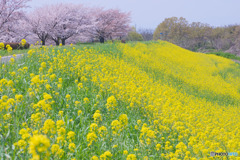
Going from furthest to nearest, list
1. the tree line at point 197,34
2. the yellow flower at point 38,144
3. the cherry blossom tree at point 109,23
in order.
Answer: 1. the tree line at point 197,34
2. the cherry blossom tree at point 109,23
3. the yellow flower at point 38,144

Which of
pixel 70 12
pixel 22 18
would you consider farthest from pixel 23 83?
pixel 70 12

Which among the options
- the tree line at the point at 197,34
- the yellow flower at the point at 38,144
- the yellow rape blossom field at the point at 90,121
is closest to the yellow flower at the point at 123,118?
the yellow rape blossom field at the point at 90,121

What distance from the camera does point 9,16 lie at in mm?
22891

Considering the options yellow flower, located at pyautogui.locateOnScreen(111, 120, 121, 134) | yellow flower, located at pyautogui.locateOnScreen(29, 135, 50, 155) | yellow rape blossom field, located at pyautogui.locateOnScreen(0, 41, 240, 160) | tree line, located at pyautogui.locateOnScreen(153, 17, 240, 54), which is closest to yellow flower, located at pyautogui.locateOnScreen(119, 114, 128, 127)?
yellow rape blossom field, located at pyautogui.locateOnScreen(0, 41, 240, 160)

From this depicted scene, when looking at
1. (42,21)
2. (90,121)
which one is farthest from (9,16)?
(90,121)

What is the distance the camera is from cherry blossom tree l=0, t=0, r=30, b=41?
71.9 feet

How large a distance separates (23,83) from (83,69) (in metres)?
2.32

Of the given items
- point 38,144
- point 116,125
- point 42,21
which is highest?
point 42,21

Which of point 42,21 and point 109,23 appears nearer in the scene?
point 42,21

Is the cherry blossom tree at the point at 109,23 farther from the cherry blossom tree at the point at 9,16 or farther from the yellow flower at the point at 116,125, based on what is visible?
the yellow flower at the point at 116,125

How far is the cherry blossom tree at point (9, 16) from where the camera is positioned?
71.9ft

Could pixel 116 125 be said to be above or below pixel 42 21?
→ below

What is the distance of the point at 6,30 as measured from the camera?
23312 millimetres

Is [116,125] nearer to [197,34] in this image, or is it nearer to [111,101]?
[111,101]
